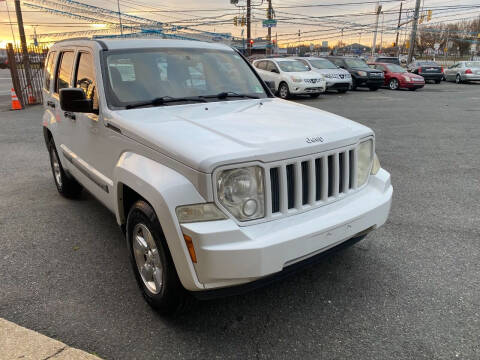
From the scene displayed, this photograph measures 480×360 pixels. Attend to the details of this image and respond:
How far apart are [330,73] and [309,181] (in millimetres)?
17262

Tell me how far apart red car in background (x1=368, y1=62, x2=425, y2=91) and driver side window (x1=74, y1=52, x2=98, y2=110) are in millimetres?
20497

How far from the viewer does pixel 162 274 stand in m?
2.54

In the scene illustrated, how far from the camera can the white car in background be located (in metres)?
16.1

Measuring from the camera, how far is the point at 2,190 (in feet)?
18.0

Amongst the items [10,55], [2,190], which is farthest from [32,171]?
[10,55]

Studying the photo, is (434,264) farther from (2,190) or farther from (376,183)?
(2,190)

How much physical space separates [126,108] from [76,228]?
1777 millimetres

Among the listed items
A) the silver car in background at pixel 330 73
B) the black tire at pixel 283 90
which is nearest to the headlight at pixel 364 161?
the black tire at pixel 283 90

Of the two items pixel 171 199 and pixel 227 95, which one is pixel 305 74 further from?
pixel 171 199

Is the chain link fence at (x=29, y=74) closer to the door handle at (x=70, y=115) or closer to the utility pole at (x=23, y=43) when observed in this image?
the utility pole at (x=23, y=43)

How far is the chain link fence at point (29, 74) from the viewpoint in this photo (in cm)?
1527

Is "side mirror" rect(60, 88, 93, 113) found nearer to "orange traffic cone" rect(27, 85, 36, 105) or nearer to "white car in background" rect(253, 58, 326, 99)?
"white car in background" rect(253, 58, 326, 99)

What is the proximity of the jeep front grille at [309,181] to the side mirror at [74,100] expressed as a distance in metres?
1.81

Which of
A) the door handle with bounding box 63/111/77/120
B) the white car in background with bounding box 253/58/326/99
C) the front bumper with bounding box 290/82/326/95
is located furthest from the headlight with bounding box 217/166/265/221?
the front bumper with bounding box 290/82/326/95
